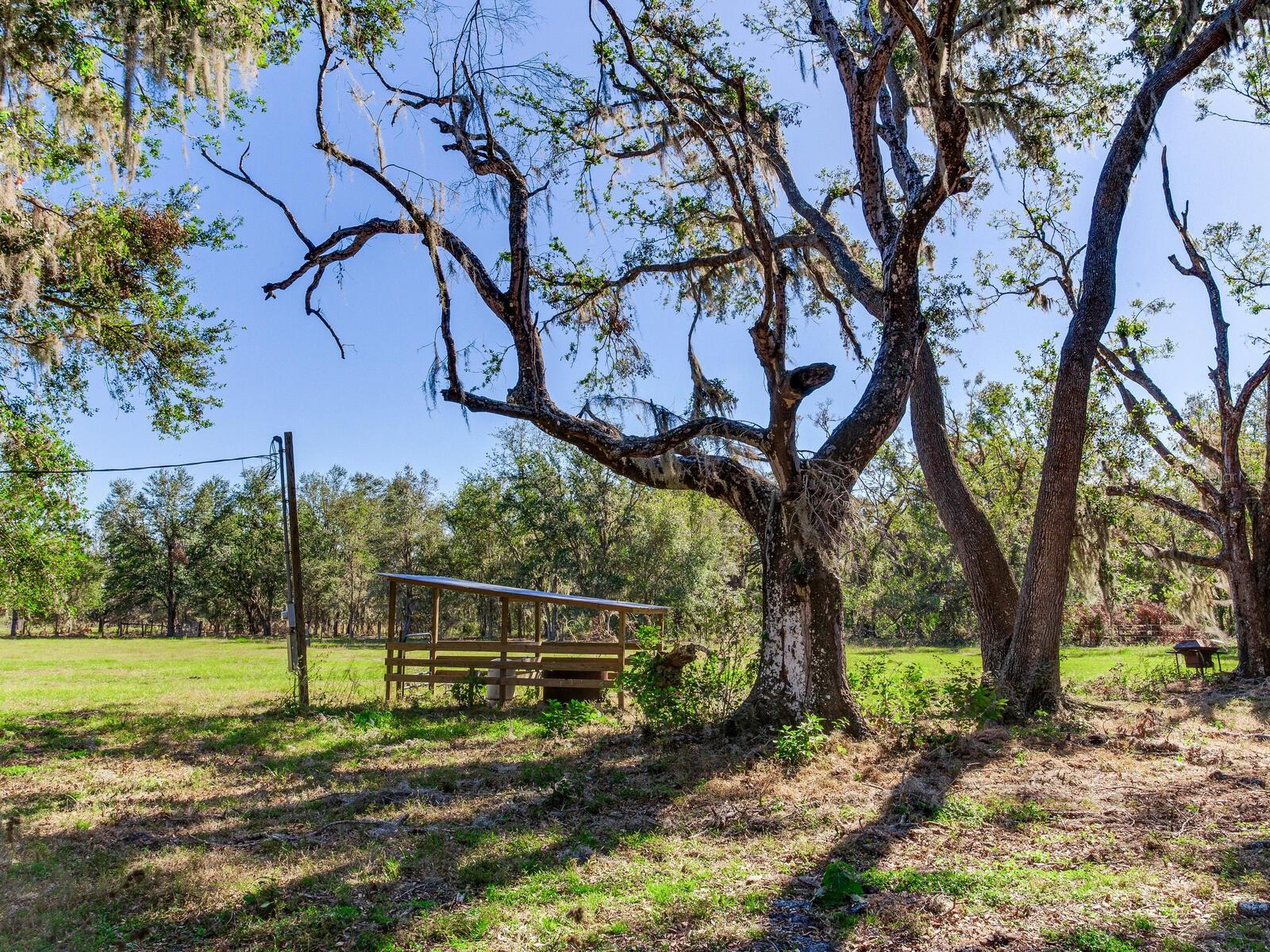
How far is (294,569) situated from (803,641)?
7.67 metres

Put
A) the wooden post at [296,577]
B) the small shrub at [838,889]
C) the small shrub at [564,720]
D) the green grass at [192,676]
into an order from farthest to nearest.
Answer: the green grass at [192,676] → the wooden post at [296,577] → the small shrub at [564,720] → the small shrub at [838,889]

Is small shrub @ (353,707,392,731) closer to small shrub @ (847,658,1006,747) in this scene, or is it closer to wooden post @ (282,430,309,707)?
wooden post @ (282,430,309,707)

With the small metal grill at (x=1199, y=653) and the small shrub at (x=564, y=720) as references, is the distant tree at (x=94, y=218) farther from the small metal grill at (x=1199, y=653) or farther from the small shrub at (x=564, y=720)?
the small metal grill at (x=1199, y=653)

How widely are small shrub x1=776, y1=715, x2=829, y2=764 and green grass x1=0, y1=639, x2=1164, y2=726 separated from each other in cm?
365

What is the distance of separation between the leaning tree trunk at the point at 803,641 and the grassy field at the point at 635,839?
0.50m

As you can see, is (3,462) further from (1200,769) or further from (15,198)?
(1200,769)

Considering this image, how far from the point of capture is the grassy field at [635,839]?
3.63m

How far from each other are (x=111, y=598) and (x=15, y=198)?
57507 mm

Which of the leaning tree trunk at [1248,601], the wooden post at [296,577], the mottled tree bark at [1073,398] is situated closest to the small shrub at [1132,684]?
the leaning tree trunk at [1248,601]

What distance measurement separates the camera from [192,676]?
61.1ft

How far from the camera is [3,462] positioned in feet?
39.6

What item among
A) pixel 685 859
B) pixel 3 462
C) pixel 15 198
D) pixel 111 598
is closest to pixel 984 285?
pixel 685 859

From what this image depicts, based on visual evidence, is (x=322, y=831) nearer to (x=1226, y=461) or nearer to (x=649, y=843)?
(x=649, y=843)

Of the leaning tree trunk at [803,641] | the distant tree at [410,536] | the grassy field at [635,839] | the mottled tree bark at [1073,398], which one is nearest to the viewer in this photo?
the grassy field at [635,839]
